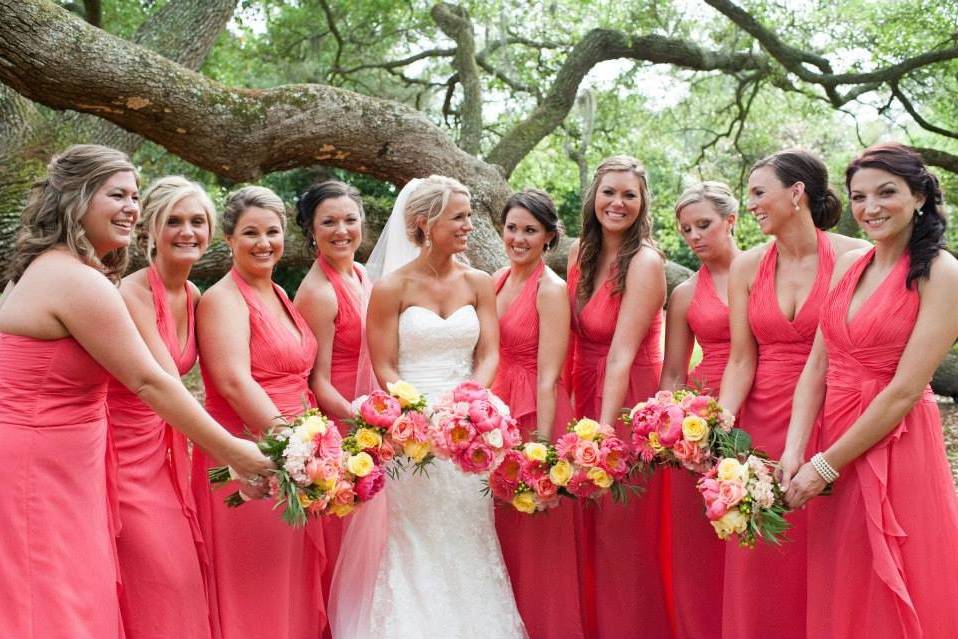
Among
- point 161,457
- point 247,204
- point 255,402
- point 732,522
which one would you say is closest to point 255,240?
point 247,204

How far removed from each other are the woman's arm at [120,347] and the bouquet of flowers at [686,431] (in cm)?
204

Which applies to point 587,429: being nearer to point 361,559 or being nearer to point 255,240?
point 361,559

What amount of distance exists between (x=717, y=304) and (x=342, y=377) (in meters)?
2.26

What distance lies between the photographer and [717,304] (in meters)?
5.39

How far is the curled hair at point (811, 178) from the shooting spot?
4.82 m

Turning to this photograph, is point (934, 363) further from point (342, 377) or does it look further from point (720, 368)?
point (342, 377)

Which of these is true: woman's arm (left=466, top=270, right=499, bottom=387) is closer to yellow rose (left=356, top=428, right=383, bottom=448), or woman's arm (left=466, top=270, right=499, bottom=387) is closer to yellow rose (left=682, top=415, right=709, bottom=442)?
yellow rose (left=356, top=428, right=383, bottom=448)

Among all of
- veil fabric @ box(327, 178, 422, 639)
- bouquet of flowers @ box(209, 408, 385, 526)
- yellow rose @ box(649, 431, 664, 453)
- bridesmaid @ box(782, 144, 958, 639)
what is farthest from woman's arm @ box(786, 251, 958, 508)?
veil fabric @ box(327, 178, 422, 639)

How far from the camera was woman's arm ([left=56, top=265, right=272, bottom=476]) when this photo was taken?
3617 mm

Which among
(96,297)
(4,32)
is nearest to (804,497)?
(96,297)

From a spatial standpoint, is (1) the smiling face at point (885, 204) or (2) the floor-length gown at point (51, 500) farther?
(1) the smiling face at point (885, 204)

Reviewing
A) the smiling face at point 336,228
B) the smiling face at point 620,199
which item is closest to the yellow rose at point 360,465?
the smiling face at point 336,228

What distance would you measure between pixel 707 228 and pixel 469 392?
6.02ft

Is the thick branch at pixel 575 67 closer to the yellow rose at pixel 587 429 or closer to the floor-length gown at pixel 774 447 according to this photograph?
the floor-length gown at pixel 774 447
